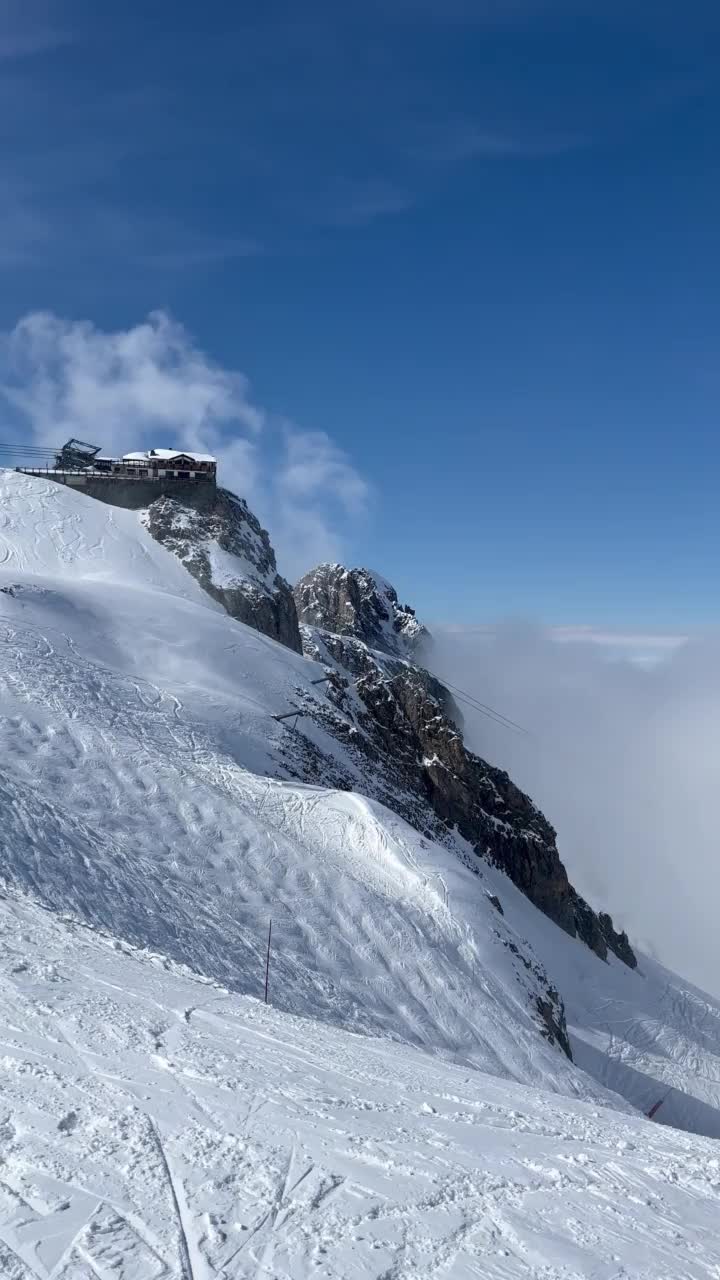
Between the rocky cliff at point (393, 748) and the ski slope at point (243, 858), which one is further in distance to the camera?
the rocky cliff at point (393, 748)

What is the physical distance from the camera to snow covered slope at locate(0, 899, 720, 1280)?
6117 mm

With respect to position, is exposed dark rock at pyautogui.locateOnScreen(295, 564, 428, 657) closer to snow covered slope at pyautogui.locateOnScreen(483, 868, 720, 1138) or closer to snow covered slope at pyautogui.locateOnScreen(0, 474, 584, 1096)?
snow covered slope at pyautogui.locateOnScreen(483, 868, 720, 1138)

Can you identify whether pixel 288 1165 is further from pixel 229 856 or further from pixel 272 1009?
pixel 229 856

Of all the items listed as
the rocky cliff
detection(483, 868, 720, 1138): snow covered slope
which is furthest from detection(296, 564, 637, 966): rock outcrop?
detection(483, 868, 720, 1138): snow covered slope

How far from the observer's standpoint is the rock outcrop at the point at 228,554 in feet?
191

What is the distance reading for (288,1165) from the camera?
7.51 m

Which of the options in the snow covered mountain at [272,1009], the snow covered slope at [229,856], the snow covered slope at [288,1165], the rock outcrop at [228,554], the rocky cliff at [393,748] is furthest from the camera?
the rock outcrop at [228,554]

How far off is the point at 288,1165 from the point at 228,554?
187 feet

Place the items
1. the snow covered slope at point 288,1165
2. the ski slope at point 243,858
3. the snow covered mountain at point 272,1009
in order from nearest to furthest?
1. the snow covered slope at point 288,1165
2. the snow covered mountain at point 272,1009
3. the ski slope at point 243,858

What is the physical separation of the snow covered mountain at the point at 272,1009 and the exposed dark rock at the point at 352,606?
71.0 meters

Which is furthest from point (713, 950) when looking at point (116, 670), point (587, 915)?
point (116, 670)

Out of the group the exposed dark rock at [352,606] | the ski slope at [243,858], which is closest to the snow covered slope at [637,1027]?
the ski slope at [243,858]

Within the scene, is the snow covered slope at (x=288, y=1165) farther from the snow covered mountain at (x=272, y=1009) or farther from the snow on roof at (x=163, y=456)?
the snow on roof at (x=163, y=456)

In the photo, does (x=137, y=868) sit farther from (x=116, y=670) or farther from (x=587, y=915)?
(x=587, y=915)
